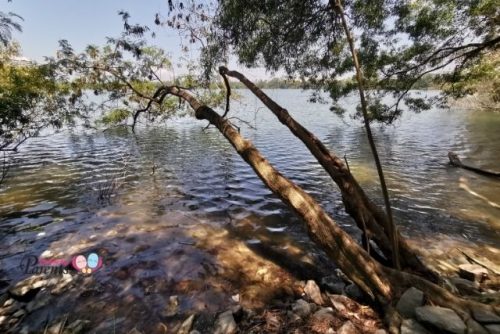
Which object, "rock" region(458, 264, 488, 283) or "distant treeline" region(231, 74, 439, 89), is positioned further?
"distant treeline" region(231, 74, 439, 89)

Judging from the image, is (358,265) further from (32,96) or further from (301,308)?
(32,96)

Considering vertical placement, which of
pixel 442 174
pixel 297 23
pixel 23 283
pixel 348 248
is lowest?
pixel 442 174

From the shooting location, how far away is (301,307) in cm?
475

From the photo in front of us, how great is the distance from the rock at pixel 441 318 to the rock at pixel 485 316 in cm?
27

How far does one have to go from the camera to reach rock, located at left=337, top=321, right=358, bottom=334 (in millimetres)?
4086

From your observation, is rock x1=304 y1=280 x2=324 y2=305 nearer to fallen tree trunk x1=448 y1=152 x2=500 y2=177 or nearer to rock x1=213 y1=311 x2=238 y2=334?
rock x1=213 y1=311 x2=238 y2=334

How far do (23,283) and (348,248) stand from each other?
6271 millimetres

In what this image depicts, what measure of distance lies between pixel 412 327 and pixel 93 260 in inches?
258

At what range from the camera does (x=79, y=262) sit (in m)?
6.67

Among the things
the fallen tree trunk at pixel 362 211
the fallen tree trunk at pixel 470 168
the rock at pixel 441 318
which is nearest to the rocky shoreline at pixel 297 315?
the rock at pixel 441 318

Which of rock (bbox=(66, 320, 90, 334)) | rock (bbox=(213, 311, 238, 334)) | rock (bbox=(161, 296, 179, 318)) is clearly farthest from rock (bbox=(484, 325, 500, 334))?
rock (bbox=(66, 320, 90, 334))

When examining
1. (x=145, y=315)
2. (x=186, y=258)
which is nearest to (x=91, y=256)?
(x=186, y=258)

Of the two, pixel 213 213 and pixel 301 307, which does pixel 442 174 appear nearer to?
pixel 213 213

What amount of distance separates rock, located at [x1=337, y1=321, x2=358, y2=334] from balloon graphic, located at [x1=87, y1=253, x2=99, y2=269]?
212 inches
